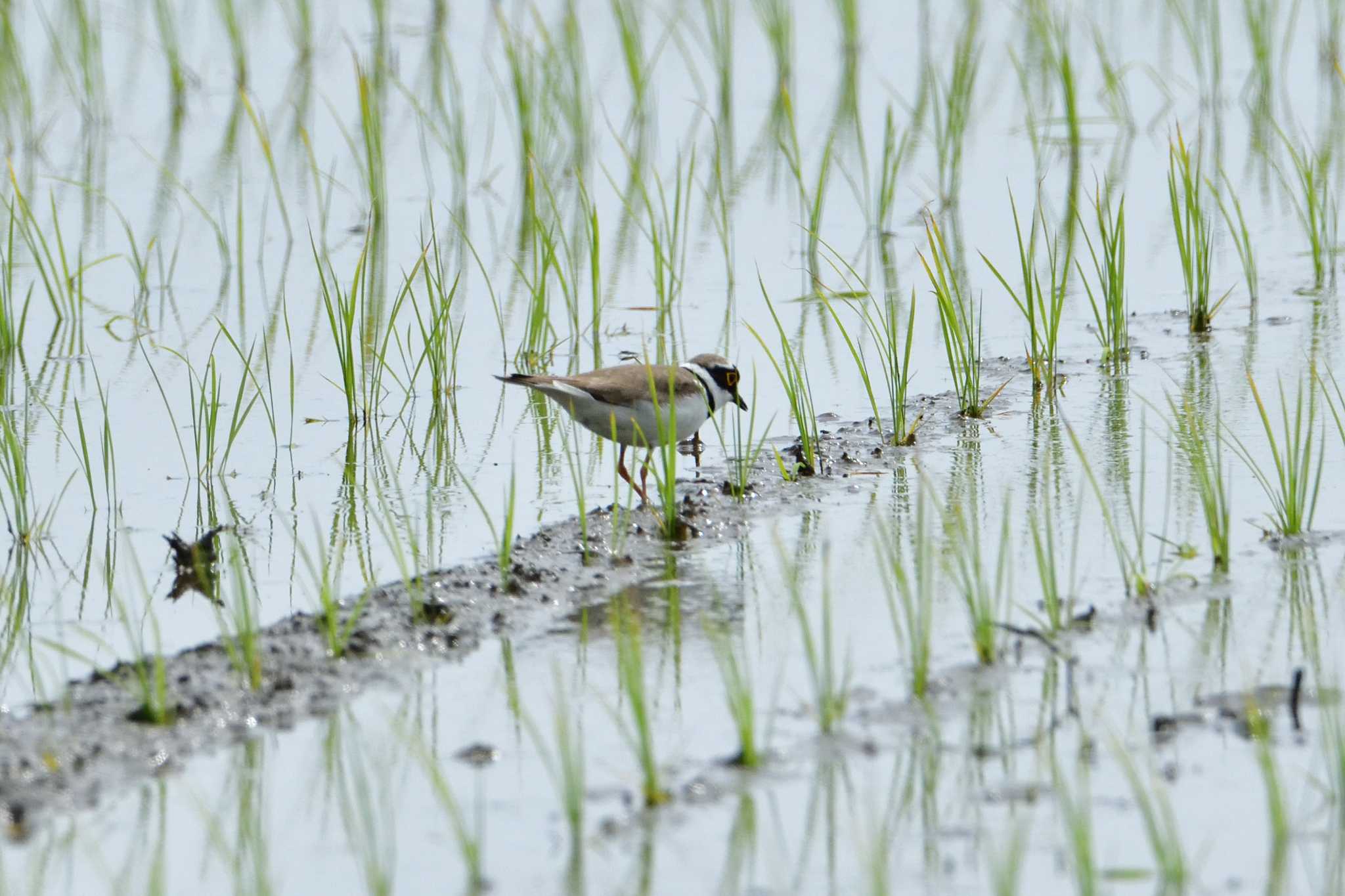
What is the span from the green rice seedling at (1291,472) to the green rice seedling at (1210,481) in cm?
10

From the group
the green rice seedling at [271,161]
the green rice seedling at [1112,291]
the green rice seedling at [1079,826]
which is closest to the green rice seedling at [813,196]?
the green rice seedling at [1112,291]

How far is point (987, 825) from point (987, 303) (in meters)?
5.59

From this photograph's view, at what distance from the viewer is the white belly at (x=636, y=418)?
19.7ft

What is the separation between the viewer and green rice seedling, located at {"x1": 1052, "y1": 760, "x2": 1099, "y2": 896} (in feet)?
9.70

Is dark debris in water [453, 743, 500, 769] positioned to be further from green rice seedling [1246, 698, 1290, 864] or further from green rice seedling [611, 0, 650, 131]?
green rice seedling [611, 0, 650, 131]

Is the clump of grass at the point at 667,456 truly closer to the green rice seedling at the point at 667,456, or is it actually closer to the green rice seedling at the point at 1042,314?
the green rice seedling at the point at 667,456

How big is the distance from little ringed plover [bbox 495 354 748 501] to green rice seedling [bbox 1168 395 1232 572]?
1.72m

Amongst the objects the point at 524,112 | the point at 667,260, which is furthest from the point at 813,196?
the point at 524,112

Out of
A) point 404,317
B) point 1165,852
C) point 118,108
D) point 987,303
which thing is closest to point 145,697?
point 1165,852

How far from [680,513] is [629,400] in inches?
18.5

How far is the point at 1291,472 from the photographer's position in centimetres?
502

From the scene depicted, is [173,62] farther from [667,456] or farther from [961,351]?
[667,456]

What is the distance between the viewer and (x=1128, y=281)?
29.5ft

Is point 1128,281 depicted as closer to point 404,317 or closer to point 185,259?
point 404,317
